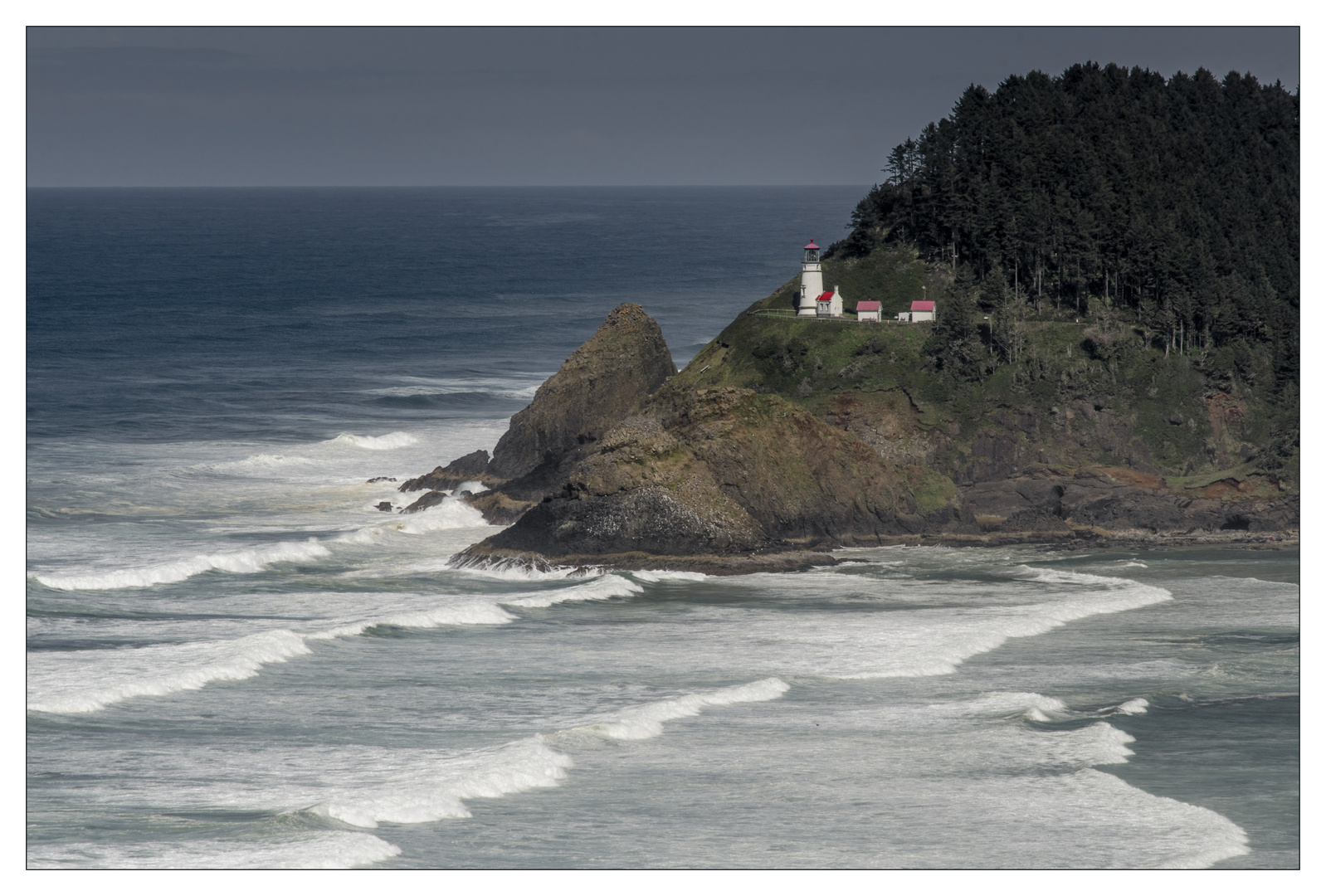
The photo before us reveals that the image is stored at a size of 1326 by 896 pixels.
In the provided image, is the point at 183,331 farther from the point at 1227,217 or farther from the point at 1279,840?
the point at 1279,840

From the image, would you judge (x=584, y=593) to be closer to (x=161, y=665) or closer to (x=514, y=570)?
(x=514, y=570)

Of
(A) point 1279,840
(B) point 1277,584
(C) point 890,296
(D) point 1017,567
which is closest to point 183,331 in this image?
(C) point 890,296

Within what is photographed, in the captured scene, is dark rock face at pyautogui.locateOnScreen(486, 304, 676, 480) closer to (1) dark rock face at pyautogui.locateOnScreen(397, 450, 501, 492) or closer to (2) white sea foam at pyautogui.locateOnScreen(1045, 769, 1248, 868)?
(1) dark rock face at pyautogui.locateOnScreen(397, 450, 501, 492)

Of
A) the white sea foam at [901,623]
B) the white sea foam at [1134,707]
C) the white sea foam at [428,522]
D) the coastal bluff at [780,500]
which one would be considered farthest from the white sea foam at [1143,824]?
the white sea foam at [428,522]

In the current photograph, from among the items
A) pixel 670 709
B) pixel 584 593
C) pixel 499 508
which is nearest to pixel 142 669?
pixel 670 709

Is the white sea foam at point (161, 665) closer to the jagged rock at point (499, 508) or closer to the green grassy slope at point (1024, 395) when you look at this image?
the jagged rock at point (499, 508)

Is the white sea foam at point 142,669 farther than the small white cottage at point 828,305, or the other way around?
the small white cottage at point 828,305
